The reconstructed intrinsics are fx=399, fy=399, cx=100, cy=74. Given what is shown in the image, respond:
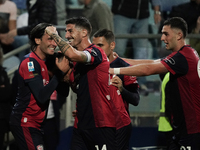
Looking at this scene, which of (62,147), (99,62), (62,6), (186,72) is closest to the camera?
(99,62)

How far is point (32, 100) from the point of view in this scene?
4.53 m

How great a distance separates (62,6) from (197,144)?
3587 mm

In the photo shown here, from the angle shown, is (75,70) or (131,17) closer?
(75,70)

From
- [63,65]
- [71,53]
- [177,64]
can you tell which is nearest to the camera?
[71,53]

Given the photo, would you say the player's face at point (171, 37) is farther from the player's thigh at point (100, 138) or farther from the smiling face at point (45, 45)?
the smiling face at point (45, 45)

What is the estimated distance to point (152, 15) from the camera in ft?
22.3

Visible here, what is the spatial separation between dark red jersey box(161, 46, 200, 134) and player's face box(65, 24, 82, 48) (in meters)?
1.02

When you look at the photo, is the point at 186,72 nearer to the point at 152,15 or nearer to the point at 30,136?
the point at 30,136

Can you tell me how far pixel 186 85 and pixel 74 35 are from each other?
1434 mm

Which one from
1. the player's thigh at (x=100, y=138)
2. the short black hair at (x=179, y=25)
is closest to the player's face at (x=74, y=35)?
the player's thigh at (x=100, y=138)

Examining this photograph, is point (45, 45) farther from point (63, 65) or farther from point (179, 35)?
point (179, 35)

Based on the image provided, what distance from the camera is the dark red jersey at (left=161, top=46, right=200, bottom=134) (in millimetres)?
4645

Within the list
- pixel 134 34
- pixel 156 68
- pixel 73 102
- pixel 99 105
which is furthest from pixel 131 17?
pixel 99 105

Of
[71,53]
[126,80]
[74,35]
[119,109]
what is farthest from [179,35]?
[71,53]
